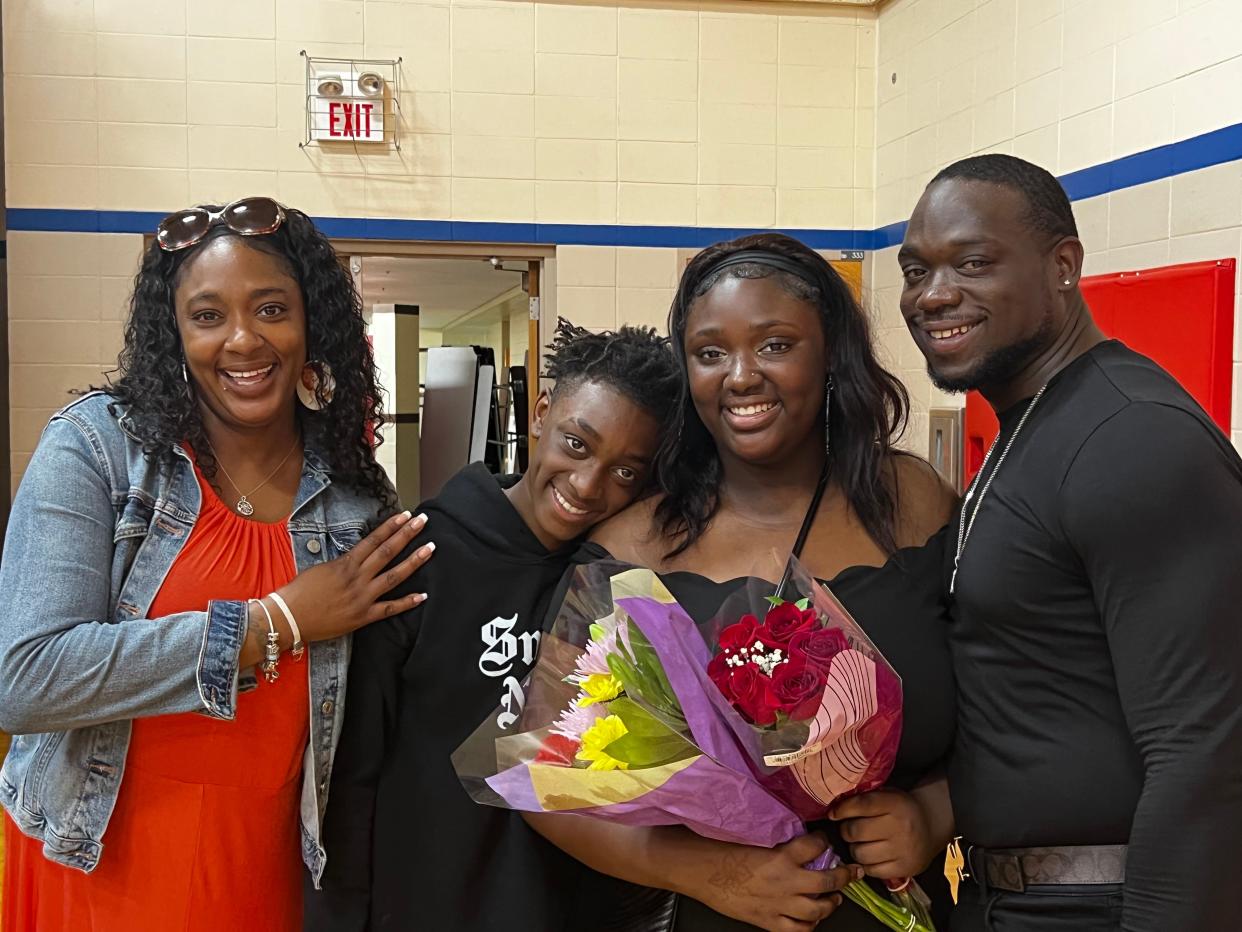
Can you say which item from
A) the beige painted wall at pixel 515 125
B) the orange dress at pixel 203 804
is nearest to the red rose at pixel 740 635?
the orange dress at pixel 203 804

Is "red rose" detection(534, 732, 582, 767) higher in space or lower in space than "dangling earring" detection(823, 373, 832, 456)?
lower

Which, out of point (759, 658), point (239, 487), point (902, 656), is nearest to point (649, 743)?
point (759, 658)

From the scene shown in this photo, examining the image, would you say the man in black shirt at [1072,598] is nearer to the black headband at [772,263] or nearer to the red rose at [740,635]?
the black headband at [772,263]

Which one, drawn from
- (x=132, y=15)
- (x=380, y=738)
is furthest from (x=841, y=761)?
(x=132, y=15)

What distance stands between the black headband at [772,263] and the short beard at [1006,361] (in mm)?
271

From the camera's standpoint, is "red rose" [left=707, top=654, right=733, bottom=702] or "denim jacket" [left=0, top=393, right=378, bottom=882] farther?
"denim jacket" [left=0, top=393, right=378, bottom=882]

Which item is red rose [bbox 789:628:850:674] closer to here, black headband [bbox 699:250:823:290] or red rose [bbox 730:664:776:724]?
red rose [bbox 730:664:776:724]

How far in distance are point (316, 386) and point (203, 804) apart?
2.08 ft

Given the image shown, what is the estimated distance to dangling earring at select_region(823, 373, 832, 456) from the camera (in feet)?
5.28

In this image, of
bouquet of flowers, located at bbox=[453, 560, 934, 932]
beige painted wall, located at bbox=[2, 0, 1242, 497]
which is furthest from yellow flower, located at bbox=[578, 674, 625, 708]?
beige painted wall, located at bbox=[2, 0, 1242, 497]

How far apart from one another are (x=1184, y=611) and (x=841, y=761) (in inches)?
15.5

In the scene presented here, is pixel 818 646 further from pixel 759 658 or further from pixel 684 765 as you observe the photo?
pixel 684 765

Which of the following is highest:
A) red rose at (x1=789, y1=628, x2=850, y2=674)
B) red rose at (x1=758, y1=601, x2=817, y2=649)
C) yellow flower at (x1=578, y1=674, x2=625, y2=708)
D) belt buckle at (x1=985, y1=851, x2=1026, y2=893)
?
red rose at (x1=758, y1=601, x2=817, y2=649)

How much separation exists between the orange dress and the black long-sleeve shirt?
95 centimetres
